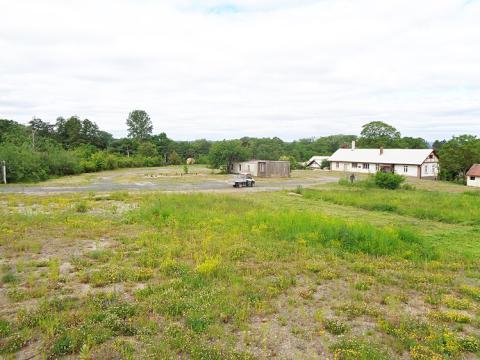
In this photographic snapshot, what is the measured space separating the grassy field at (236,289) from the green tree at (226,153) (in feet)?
100

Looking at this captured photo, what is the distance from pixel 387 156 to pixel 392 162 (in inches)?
86.3

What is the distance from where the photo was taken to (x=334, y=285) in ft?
22.7

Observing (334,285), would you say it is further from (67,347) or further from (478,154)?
(478,154)

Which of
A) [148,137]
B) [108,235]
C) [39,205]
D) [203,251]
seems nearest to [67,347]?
[203,251]

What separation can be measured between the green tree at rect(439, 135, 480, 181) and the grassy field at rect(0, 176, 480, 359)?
33281 mm

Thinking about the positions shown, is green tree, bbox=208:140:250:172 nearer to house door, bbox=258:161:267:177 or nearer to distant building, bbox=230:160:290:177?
distant building, bbox=230:160:290:177

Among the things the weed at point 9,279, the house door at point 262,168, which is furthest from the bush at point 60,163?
the weed at point 9,279

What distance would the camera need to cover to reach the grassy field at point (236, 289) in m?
4.59

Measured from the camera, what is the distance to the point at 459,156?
4053cm

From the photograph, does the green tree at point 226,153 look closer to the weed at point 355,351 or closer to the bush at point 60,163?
the bush at point 60,163

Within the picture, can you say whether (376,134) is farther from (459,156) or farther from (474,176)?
(474,176)

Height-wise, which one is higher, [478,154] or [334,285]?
[478,154]

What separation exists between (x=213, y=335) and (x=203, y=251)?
404 centimetres

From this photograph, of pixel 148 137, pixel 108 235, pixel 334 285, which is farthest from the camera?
pixel 148 137
